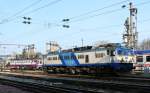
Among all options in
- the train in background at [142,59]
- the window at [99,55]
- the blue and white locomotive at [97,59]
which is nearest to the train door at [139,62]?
Answer: the train in background at [142,59]

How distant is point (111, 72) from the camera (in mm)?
38750

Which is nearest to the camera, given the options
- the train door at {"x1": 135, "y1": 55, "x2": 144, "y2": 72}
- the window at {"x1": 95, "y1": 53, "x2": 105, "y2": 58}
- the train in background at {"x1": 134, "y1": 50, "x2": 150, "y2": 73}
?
the window at {"x1": 95, "y1": 53, "x2": 105, "y2": 58}

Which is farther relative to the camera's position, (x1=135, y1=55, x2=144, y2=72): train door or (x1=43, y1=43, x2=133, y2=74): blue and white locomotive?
(x1=135, y1=55, x2=144, y2=72): train door

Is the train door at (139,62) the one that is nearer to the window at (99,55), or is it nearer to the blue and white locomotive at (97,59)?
the blue and white locomotive at (97,59)

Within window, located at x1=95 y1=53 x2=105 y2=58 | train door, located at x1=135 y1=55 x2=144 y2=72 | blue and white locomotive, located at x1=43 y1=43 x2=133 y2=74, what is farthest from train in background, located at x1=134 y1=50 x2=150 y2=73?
window, located at x1=95 y1=53 x2=105 y2=58

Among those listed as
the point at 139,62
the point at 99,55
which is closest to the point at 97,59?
the point at 99,55

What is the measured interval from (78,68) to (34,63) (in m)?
36.8

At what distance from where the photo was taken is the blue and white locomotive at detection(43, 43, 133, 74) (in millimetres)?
38469

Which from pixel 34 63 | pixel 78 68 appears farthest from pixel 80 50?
pixel 34 63

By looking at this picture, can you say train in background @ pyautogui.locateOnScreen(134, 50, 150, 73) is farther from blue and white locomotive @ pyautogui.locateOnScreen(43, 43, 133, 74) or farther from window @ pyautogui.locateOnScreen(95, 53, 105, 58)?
window @ pyautogui.locateOnScreen(95, 53, 105, 58)

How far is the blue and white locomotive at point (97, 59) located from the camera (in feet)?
126

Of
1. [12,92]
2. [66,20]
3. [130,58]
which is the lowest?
[12,92]

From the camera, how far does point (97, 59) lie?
4025 centimetres

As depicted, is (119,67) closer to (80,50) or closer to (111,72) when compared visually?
(111,72)
